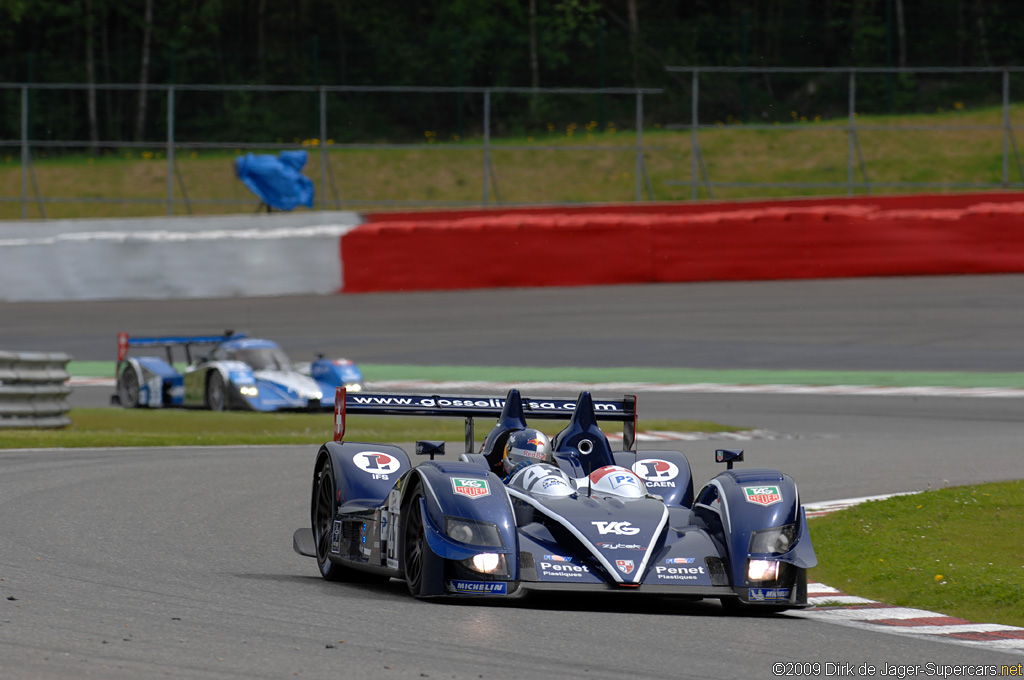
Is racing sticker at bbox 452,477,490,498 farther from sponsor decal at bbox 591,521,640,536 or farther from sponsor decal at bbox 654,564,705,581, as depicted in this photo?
sponsor decal at bbox 654,564,705,581

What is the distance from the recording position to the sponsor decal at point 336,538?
8.12m

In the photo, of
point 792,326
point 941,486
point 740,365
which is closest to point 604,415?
point 941,486

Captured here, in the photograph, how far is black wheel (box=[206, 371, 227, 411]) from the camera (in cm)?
1917

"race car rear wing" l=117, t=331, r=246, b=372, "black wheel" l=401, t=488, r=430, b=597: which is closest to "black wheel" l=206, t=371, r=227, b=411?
"race car rear wing" l=117, t=331, r=246, b=372

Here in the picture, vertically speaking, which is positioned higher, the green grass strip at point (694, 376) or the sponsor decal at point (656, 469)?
the sponsor decal at point (656, 469)

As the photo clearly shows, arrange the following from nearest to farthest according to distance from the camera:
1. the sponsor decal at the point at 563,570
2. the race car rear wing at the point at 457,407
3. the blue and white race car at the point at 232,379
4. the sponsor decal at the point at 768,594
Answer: the sponsor decal at the point at 563,570 < the sponsor decal at the point at 768,594 < the race car rear wing at the point at 457,407 < the blue and white race car at the point at 232,379

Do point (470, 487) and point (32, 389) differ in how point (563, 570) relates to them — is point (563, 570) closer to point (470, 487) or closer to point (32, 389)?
point (470, 487)

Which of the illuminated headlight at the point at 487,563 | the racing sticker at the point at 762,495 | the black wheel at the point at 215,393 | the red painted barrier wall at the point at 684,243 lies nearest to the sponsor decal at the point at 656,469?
the racing sticker at the point at 762,495

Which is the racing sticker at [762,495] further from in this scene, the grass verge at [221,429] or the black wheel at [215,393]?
the black wheel at [215,393]

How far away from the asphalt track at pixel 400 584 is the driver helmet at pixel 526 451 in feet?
2.74

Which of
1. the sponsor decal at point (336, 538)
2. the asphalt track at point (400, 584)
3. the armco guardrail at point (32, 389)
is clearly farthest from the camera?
the armco guardrail at point (32, 389)

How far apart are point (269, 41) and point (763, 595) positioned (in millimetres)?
36995

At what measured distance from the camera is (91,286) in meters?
24.7

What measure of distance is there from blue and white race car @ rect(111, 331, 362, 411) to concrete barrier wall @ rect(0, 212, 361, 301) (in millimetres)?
3846
